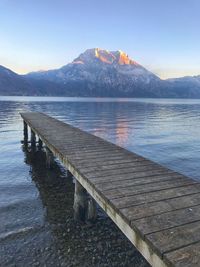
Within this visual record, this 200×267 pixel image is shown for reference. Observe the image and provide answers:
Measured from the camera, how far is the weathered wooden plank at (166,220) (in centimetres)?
497

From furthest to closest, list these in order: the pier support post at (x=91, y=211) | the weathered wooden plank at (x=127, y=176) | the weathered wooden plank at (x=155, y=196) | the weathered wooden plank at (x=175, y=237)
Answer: the pier support post at (x=91, y=211)
the weathered wooden plank at (x=127, y=176)
the weathered wooden plank at (x=155, y=196)
the weathered wooden plank at (x=175, y=237)

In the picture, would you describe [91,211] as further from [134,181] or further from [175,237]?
[175,237]

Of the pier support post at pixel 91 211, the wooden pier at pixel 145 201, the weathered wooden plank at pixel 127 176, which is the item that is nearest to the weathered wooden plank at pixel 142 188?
the wooden pier at pixel 145 201

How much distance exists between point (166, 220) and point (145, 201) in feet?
3.12

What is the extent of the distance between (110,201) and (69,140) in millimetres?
8534

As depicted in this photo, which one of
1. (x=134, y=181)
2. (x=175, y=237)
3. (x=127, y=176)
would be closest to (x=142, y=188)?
(x=134, y=181)

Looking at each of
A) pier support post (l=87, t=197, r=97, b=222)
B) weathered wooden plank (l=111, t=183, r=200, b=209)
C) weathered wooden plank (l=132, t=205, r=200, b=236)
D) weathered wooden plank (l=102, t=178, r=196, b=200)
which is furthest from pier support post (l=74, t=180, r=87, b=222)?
weathered wooden plank (l=132, t=205, r=200, b=236)

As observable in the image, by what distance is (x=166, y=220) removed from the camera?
5.29 metres

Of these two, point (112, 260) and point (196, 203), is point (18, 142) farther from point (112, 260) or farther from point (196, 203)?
point (196, 203)

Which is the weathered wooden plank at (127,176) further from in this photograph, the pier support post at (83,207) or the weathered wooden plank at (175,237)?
the weathered wooden plank at (175,237)

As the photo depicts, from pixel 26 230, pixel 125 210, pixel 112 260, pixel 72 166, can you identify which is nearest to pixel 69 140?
pixel 72 166

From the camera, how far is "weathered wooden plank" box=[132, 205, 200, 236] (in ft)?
16.3

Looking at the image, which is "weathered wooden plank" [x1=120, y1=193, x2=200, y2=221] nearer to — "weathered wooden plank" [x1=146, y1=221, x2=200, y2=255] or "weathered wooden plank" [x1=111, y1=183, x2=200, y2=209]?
"weathered wooden plank" [x1=111, y1=183, x2=200, y2=209]

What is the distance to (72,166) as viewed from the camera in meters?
9.47
